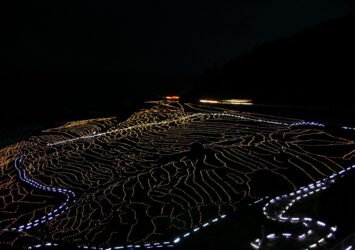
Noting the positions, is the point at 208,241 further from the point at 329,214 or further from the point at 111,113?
the point at 111,113

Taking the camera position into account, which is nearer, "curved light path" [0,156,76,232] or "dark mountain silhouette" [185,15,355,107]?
"curved light path" [0,156,76,232]

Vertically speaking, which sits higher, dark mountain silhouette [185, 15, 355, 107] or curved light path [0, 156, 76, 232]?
dark mountain silhouette [185, 15, 355, 107]

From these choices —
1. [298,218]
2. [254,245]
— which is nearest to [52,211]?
[254,245]

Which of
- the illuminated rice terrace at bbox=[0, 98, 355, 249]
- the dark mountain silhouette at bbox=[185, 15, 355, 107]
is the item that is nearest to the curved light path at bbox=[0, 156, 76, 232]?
the illuminated rice terrace at bbox=[0, 98, 355, 249]

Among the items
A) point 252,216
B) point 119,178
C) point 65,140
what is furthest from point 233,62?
point 252,216

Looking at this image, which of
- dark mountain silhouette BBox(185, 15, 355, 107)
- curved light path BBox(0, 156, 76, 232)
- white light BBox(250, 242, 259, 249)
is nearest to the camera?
white light BBox(250, 242, 259, 249)

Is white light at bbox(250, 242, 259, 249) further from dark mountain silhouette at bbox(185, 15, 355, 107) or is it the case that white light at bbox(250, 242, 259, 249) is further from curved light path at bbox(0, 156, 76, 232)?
dark mountain silhouette at bbox(185, 15, 355, 107)
